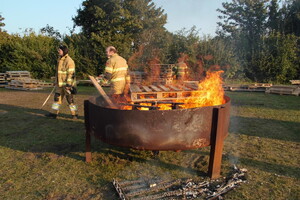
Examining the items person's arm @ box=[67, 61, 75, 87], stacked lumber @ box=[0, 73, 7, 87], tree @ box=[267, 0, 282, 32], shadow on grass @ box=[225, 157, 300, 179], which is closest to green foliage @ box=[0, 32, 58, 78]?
stacked lumber @ box=[0, 73, 7, 87]

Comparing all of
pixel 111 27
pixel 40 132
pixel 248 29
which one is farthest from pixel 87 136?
pixel 248 29

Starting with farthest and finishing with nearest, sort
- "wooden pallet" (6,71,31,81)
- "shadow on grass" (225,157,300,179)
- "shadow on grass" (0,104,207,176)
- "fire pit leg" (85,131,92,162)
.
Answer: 1. "wooden pallet" (6,71,31,81)
2. "shadow on grass" (0,104,207,176)
3. "fire pit leg" (85,131,92,162)
4. "shadow on grass" (225,157,300,179)

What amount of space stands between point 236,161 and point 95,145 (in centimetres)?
283

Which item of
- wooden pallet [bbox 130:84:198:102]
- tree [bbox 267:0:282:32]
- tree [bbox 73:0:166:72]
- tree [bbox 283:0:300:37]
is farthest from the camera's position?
tree [bbox 267:0:282:32]

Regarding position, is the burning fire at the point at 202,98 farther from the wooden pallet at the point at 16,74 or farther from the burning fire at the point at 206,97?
the wooden pallet at the point at 16,74

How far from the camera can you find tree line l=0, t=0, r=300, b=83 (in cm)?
1480

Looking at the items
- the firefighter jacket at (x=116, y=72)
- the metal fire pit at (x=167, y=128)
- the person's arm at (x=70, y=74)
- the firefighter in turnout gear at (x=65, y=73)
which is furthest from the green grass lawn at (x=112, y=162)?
the firefighter jacket at (x=116, y=72)

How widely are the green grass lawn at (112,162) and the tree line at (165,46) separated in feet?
30.6

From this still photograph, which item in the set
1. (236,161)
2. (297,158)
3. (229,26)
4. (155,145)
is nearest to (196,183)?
(155,145)

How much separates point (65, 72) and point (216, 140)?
16.1 feet

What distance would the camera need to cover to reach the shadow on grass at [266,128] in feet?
17.0

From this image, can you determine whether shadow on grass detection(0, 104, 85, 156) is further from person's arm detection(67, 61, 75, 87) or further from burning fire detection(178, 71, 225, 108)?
burning fire detection(178, 71, 225, 108)

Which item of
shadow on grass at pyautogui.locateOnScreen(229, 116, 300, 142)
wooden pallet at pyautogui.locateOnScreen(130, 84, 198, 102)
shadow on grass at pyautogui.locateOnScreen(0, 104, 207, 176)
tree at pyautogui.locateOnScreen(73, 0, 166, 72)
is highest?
tree at pyautogui.locateOnScreen(73, 0, 166, 72)

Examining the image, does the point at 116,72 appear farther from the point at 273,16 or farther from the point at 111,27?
the point at 273,16
